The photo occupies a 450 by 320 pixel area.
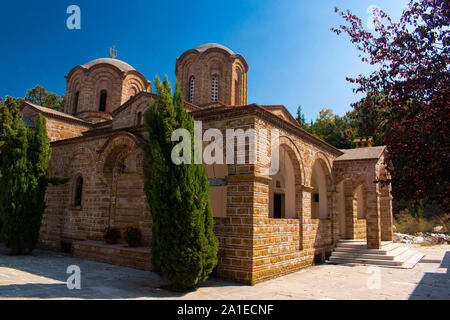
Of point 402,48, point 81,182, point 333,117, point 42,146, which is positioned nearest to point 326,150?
point 402,48

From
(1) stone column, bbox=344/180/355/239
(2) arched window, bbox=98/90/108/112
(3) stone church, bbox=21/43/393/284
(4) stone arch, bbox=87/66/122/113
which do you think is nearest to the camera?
(3) stone church, bbox=21/43/393/284

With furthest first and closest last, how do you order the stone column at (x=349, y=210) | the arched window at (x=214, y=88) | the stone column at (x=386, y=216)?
the arched window at (x=214, y=88) < the stone column at (x=386, y=216) < the stone column at (x=349, y=210)

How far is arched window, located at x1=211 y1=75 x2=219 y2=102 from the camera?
49.1 feet

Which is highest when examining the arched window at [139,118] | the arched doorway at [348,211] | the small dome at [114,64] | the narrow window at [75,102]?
the small dome at [114,64]

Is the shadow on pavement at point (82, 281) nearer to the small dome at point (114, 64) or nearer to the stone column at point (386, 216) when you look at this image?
the stone column at point (386, 216)

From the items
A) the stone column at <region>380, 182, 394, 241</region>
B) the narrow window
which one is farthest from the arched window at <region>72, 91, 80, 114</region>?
the stone column at <region>380, 182, 394, 241</region>

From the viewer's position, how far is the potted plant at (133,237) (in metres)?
8.39

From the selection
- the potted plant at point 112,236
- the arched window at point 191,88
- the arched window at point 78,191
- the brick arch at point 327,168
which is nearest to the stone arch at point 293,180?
the brick arch at point 327,168

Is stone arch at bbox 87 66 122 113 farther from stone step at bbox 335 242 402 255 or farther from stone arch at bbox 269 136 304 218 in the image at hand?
→ stone step at bbox 335 242 402 255

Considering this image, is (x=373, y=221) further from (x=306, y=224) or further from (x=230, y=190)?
(x=230, y=190)

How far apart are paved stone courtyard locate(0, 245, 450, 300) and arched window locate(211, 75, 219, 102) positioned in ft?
29.6

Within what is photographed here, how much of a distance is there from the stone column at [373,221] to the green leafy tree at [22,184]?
1023cm

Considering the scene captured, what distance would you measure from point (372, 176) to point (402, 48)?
6482mm
